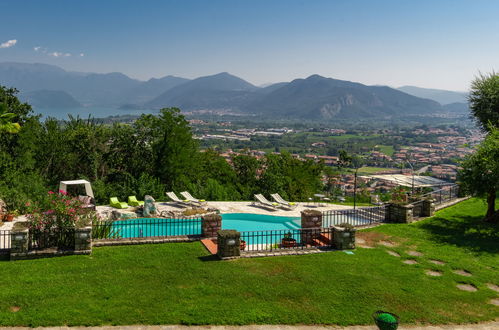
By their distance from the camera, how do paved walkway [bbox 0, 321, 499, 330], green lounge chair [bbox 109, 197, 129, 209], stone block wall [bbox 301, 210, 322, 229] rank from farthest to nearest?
green lounge chair [bbox 109, 197, 129, 209], stone block wall [bbox 301, 210, 322, 229], paved walkway [bbox 0, 321, 499, 330]

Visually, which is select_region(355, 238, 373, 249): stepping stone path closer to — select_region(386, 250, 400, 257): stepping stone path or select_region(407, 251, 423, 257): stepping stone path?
select_region(386, 250, 400, 257): stepping stone path

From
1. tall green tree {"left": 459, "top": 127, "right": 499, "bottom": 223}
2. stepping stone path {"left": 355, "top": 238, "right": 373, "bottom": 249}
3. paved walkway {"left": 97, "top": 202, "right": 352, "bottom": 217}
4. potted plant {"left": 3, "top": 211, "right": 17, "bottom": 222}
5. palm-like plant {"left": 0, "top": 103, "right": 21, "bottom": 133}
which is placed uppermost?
palm-like plant {"left": 0, "top": 103, "right": 21, "bottom": 133}

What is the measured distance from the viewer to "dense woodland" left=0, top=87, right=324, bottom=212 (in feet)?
82.8

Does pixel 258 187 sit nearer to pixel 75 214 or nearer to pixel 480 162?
pixel 480 162

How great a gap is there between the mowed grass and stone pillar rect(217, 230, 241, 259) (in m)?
0.35

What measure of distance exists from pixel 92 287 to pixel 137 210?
12.3 meters

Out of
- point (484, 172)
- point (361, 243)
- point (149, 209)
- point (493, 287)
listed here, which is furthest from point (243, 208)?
point (493, 287)

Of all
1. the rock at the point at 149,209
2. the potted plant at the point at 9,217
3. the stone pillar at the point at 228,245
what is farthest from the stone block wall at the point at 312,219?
the potted plant at the point at 9,217

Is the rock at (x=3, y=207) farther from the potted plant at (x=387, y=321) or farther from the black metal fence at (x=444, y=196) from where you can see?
the black metal fence at (x=444, y=196)

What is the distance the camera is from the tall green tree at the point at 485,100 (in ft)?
88.0

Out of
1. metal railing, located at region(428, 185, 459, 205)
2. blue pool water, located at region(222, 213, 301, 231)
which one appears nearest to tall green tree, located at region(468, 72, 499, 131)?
metal railing, located at region(428, 185, 459, 205)

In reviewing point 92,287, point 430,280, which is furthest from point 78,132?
point 430,280

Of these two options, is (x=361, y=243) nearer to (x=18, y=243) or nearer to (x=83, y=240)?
(x=83, y=240)

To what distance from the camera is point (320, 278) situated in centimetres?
1001
